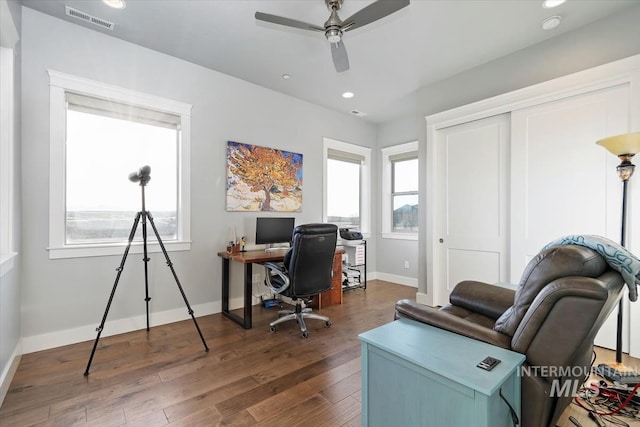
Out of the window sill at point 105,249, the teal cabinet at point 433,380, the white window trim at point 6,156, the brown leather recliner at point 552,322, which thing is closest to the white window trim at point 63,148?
the window sill at point 105,249

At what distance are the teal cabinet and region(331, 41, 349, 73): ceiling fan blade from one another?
2.06 meters

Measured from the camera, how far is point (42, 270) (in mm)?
2482

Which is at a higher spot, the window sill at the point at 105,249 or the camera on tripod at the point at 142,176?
the camera on tripod at the point at 142,176

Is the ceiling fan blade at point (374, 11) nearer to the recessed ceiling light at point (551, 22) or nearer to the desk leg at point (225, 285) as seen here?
the recessed ceiling light at point (551, 22)

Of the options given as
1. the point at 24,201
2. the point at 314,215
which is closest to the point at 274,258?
the point at 314,215

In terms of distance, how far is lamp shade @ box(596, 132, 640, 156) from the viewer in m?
1.99

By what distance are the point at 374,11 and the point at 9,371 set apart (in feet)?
11.7

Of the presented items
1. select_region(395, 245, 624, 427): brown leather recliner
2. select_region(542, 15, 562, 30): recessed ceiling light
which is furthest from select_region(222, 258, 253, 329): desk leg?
select_region(542, 15, 562, 30): recessed ceiling light

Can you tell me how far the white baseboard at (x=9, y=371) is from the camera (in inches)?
70.6

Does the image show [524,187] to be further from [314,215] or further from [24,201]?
[24,201]

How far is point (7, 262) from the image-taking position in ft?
6.17

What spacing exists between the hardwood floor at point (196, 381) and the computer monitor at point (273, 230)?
1.08 m

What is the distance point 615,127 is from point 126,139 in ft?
15.1

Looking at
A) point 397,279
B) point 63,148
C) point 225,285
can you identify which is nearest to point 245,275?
point 225,285
